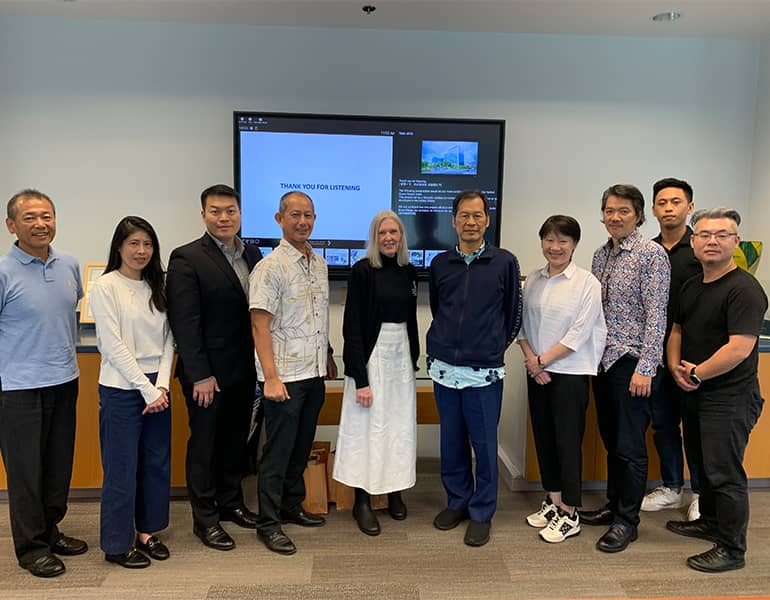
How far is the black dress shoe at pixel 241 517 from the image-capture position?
2670mm

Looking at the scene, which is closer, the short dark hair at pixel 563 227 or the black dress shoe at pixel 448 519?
the short dark hair at pixel 563 227

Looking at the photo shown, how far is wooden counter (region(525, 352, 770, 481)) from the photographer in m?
3.06

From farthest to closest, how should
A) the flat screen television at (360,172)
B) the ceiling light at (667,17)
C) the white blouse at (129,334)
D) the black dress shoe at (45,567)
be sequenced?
the flat screen television at (360,172) → the ceiling light at (667,17) → the black dress shoe at (45,567) → the white blouse at (129,334)

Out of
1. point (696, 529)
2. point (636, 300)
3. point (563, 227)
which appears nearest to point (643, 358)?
point (636, 300)

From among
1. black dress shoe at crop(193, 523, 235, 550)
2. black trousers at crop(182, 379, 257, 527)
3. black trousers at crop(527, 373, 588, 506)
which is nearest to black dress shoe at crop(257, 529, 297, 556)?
black dress shoe at crop(193, 523, 235, 550)

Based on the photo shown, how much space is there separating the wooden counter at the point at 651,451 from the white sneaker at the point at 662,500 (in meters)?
0.18

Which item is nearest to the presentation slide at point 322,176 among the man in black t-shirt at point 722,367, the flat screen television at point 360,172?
the flat screen television at point 360,172

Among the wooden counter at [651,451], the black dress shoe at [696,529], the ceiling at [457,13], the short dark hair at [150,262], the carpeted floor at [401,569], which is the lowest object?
the carpeted floor at [401,569]

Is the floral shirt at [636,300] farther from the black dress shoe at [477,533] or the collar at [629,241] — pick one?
the black dress shoe at [477,533]

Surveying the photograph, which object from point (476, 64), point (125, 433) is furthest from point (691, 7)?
point (125, 433)

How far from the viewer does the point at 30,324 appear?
215 centimetres

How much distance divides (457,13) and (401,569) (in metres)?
2.95

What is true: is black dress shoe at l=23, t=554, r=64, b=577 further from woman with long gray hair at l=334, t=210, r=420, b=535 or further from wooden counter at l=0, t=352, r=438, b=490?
woman with long gray hair at l=334, t=210, r=420, b=535

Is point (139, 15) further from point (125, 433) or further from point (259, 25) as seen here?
point (125, 433)
